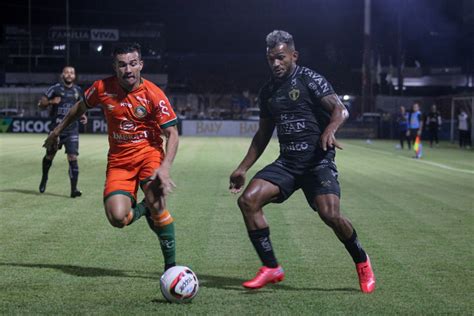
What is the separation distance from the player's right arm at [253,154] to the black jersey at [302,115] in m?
0.23

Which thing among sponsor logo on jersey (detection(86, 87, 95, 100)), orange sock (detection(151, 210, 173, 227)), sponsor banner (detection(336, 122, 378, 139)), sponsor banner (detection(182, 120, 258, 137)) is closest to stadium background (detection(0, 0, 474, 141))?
sponsor banner (detection(182, 120, 258, 137))

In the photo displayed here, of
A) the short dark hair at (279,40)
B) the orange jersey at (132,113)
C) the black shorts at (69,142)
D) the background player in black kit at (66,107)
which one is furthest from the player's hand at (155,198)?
the black shorts at (69,142)

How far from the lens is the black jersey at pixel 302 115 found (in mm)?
6762

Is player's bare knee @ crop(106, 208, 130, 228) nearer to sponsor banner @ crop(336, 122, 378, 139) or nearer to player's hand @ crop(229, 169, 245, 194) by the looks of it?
player's hand @ crop(229, 169, 245, 194)

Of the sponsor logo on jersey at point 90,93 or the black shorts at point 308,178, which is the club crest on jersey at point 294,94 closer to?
the black shorts at point 308,178

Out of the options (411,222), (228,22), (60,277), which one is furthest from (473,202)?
(228,22)

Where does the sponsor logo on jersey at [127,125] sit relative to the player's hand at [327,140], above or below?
above

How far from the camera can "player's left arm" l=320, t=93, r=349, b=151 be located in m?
6.40

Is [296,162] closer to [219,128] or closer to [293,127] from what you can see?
[293,127]

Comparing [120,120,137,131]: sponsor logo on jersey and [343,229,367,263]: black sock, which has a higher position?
[120,120,137,131]: sponsor logo on jersey

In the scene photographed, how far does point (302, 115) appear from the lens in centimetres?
680

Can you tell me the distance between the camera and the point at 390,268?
25.5ft

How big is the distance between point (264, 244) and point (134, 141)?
4.91 ft

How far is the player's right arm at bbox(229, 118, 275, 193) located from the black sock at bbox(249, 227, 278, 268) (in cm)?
51
